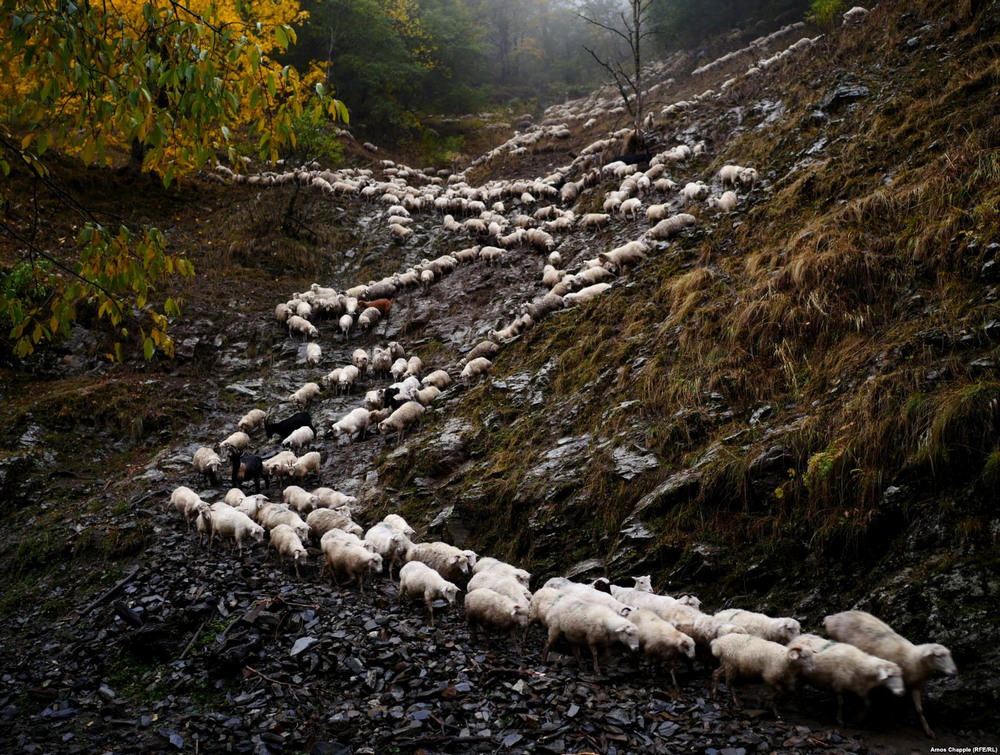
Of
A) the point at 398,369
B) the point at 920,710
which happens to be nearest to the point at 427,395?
the point at 398,369

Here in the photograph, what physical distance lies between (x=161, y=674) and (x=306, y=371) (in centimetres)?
999

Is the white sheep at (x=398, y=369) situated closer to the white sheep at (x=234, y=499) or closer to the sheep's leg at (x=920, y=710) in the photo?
the white sheep at (x=234, y=499)

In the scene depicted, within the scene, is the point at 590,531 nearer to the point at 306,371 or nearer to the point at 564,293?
the point at 564,293

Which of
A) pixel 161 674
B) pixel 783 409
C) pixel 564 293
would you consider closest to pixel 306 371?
pixel 564 293

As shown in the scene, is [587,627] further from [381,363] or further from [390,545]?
[381,363]

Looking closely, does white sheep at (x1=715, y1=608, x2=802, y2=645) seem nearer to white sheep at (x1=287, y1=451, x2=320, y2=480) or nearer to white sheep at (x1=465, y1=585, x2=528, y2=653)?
white sheep at (x1=465, y1=585, x2=528, y2=653)

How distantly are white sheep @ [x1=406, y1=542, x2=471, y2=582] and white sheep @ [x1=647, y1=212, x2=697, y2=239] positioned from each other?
8407 millimetres

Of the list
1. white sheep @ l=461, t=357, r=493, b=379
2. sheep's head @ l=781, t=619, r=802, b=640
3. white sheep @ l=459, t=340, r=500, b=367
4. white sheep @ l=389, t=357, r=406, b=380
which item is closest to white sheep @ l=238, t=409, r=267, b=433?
white sheep @ l=389, t=357, r=406, b=380

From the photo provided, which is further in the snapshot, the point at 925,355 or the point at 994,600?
the point at 925,355

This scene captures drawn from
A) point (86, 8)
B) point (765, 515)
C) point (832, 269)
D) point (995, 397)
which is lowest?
point (765, 515)

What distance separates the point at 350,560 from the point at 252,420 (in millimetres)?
7001

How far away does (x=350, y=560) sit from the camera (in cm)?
724

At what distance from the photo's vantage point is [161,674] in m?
5.70

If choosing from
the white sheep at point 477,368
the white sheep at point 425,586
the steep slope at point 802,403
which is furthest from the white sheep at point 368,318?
the white sheep at point 425,586
